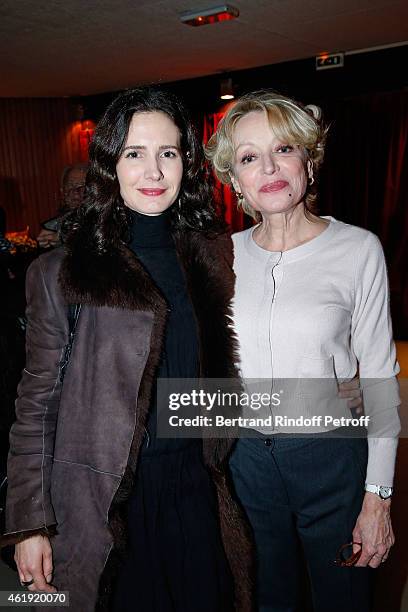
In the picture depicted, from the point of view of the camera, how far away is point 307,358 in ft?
5.10

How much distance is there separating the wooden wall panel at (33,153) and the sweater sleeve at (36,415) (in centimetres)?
793

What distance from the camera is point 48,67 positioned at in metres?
6.20

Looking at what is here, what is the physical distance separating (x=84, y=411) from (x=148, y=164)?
0.68 metres

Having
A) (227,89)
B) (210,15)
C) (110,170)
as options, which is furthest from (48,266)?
(227,89)

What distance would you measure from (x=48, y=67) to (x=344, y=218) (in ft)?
12.6

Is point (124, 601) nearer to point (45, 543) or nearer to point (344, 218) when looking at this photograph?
point (45, 543)

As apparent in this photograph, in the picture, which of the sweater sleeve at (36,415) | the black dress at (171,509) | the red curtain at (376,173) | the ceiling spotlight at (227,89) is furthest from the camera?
the ceiling spotlight at (227,89)

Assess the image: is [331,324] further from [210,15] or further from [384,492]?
[210,15]

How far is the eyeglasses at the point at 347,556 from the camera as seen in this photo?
1.55 metres

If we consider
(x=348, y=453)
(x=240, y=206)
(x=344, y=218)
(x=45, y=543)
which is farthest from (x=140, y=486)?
(x=344, y=218)

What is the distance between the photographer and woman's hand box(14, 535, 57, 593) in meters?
1.40

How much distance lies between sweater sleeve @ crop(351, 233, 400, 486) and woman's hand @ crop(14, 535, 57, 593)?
0.91 meters

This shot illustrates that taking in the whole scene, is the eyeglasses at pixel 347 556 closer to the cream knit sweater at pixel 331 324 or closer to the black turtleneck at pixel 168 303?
the cream knit sweater at pixel 331 324

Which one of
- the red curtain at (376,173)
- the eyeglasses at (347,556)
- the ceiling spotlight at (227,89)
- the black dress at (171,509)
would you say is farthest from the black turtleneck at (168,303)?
the ceiling spotlight at (227,89)
